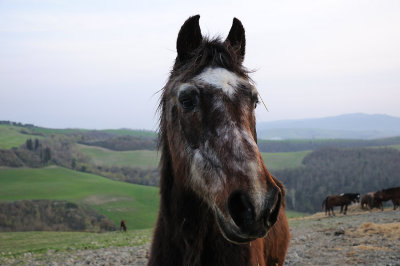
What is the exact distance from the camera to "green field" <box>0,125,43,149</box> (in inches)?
3061

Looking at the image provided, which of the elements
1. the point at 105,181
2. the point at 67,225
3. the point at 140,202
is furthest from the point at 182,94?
the point at 105,181

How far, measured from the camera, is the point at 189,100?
268 cm

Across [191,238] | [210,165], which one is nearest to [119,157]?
[191,238]

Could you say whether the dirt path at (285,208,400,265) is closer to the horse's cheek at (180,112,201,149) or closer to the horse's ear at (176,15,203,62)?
the horse's cheek at (180,112,201,149)

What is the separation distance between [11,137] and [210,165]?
9785 centimetres

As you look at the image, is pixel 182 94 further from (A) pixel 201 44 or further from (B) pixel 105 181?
(B) pixel 105 181

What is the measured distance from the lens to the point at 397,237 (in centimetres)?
1040

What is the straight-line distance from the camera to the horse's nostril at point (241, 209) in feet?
6.75

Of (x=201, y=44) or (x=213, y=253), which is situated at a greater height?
(x=201, y=44)

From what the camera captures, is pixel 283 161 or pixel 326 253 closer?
pixel 326 253

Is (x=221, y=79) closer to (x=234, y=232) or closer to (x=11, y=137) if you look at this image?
(x=234, y=232)

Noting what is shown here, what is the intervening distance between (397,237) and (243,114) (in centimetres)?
1042

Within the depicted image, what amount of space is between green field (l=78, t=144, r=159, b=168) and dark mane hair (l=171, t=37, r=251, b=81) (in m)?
74.6

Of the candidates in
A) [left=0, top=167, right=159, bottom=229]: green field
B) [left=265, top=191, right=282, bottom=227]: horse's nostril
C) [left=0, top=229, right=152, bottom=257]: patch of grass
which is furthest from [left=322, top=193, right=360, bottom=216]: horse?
[left=265, top=191, right=282, bottom=227]: horse's nostril
